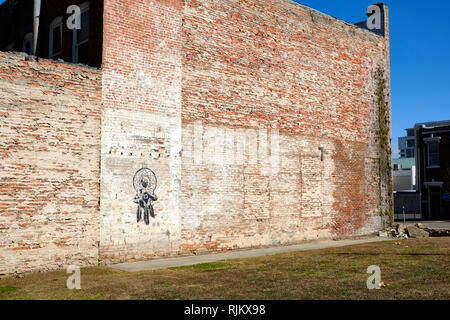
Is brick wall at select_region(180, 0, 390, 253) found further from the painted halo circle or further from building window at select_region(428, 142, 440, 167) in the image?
building window at select_region(428, 142, 440, 167)

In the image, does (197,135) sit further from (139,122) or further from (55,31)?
(55,31)

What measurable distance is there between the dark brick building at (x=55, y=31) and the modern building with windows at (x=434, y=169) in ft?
101

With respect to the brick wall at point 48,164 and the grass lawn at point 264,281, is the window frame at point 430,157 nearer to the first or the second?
the grass lawn at point 264,281

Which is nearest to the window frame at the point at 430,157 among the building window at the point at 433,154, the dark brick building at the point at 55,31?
the building window at the point at 433,154

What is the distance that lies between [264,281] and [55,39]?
10.5 meters

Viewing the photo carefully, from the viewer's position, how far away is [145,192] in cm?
1251

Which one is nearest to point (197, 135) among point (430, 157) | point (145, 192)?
point (145, 192)

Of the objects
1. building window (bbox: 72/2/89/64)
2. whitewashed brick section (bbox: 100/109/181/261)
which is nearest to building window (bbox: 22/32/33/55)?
building window (bbox: 72/2/89/64)

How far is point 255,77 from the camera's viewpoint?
1577cm

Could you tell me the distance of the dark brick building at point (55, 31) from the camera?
1238 centimetres

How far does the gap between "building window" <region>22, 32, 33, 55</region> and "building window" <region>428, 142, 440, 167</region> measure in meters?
31.5

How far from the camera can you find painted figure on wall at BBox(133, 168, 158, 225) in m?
12.3

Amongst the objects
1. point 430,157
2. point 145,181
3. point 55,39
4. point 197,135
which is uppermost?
point 55,39
